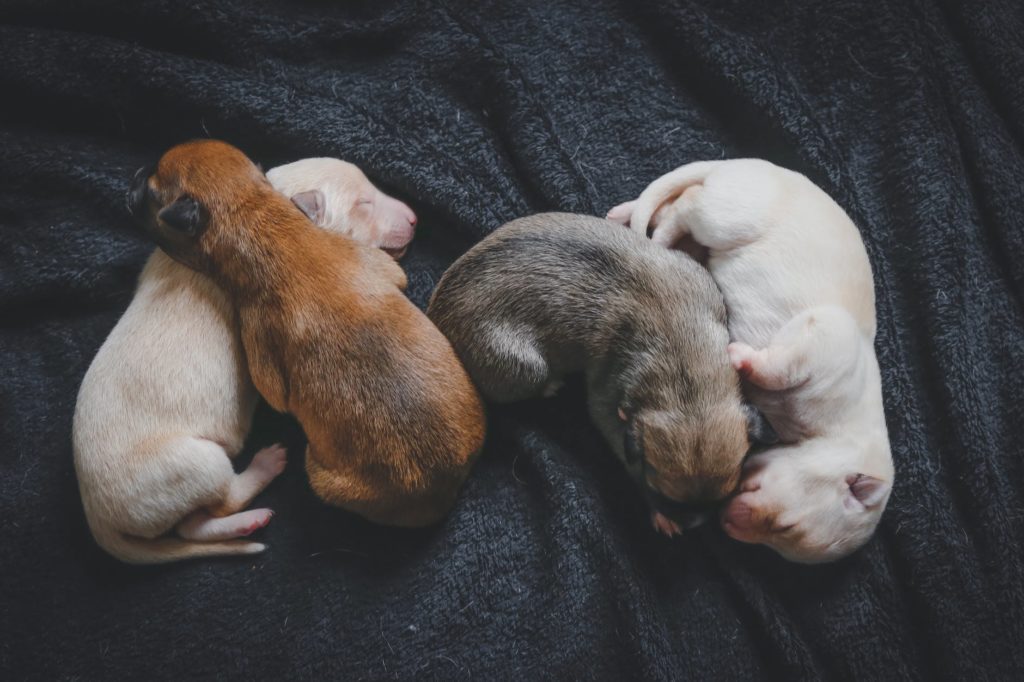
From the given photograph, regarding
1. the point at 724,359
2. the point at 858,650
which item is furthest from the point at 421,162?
the point at 858,650

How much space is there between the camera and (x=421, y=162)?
2.54 m

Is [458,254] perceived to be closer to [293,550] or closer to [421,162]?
[421,162]

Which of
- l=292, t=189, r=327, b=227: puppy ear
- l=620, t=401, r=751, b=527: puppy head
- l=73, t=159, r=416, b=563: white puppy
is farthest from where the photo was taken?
l=292, t=189, r=327, b=227: puppy ear

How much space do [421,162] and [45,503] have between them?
1.46 metres

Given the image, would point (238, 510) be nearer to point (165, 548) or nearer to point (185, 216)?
point (165, 548)

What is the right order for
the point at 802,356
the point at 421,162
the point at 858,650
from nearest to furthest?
the point at 802,356, the point at 858,650, the point at 421,162

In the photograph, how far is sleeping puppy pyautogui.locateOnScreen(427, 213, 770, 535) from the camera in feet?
6.81

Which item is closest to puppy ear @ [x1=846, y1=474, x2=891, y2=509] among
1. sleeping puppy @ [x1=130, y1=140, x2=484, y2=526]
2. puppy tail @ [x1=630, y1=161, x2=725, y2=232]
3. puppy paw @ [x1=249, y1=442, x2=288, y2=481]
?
puppy tail @ [x1=630, y1=161, x2=725, y2=232]

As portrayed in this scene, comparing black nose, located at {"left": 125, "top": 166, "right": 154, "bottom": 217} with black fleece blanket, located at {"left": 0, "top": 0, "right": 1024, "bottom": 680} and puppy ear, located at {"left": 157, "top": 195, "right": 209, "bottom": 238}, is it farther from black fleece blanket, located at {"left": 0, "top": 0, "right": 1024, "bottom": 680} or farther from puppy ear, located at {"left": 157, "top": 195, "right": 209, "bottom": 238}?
black fleece blanket, located at {"left": 0, "top": 0, "right": 1024, "bottom": 680}

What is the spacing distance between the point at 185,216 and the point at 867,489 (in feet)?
6.00

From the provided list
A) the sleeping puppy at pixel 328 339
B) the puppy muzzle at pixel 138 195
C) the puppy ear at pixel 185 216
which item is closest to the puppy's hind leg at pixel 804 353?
Answer: the sleeping puppy at pixel 328 339

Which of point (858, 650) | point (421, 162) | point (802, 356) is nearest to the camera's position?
point (802, 356)

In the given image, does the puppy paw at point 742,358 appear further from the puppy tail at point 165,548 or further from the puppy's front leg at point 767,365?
the puppy tail at point 165,548

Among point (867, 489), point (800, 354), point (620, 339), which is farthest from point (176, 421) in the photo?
point (867, 489)
